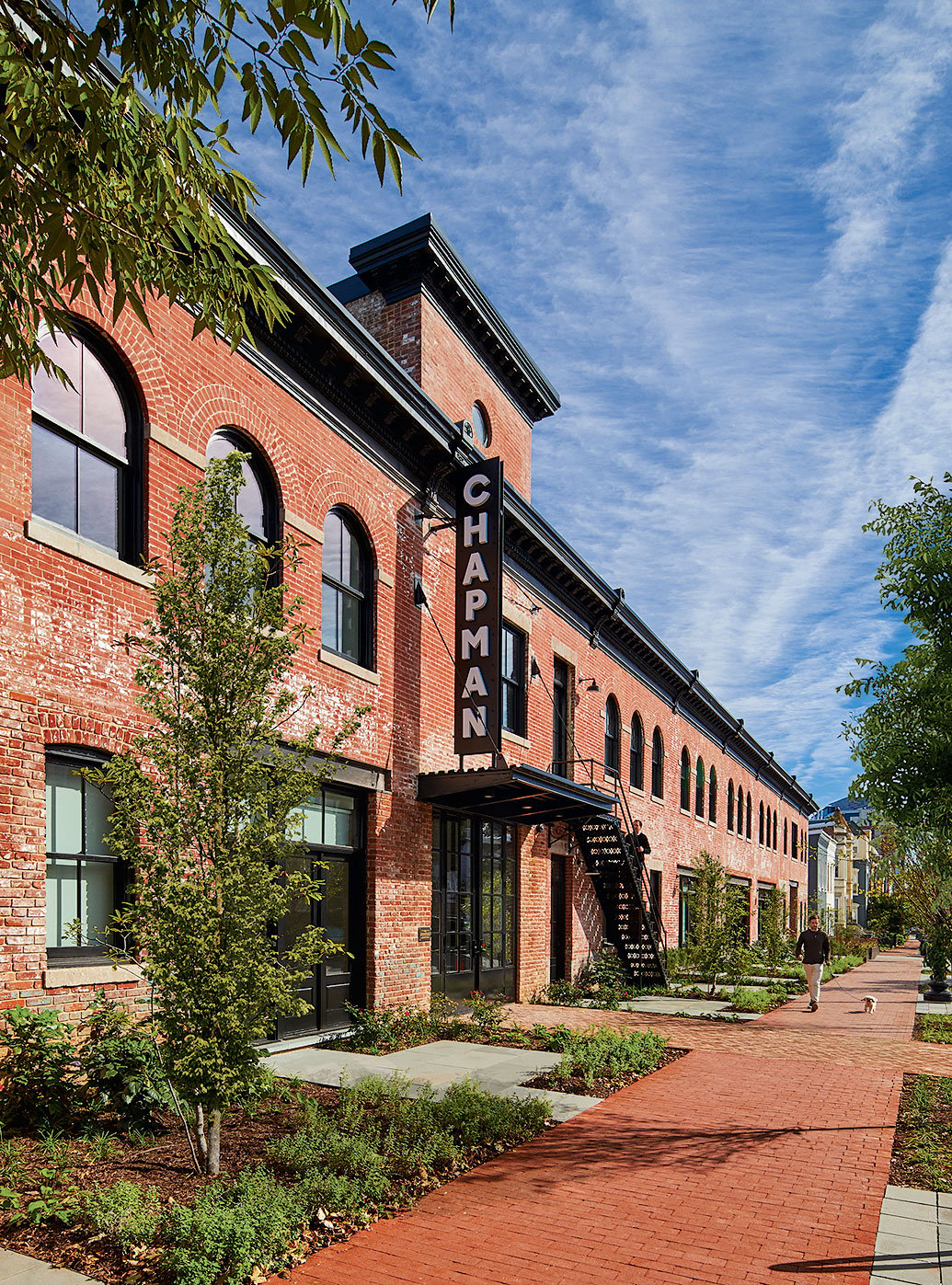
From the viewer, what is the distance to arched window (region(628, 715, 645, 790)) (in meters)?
26.7

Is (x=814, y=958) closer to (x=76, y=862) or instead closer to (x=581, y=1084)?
(x=581, y=1084)

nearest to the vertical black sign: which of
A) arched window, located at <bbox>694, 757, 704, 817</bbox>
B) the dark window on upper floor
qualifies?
the dark window on upper floor

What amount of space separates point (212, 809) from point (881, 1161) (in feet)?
19.5

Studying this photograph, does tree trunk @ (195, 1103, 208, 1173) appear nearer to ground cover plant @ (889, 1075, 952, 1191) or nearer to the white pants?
ground cover plant @ (889, 1075, 952, 1191)

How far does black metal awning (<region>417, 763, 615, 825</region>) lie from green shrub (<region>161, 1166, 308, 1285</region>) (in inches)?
332

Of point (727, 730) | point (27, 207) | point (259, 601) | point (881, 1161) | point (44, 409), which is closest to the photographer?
point (27, 207)

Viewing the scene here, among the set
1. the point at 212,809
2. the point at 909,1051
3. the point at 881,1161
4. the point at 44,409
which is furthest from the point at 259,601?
the point at 909,1051

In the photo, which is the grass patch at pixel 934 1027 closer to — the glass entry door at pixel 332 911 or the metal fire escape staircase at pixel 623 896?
the metal fire escape staircase at pixel 623 896

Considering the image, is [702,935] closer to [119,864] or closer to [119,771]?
[119,864]

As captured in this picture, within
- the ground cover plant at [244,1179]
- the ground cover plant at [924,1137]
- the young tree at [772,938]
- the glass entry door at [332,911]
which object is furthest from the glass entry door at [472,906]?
the young tree at [772,938]

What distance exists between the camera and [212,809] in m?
6.97

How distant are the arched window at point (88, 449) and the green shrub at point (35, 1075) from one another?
13.6 ft

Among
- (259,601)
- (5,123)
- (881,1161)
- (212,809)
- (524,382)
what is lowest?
(881,1161)

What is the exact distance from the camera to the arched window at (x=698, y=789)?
110 feet
